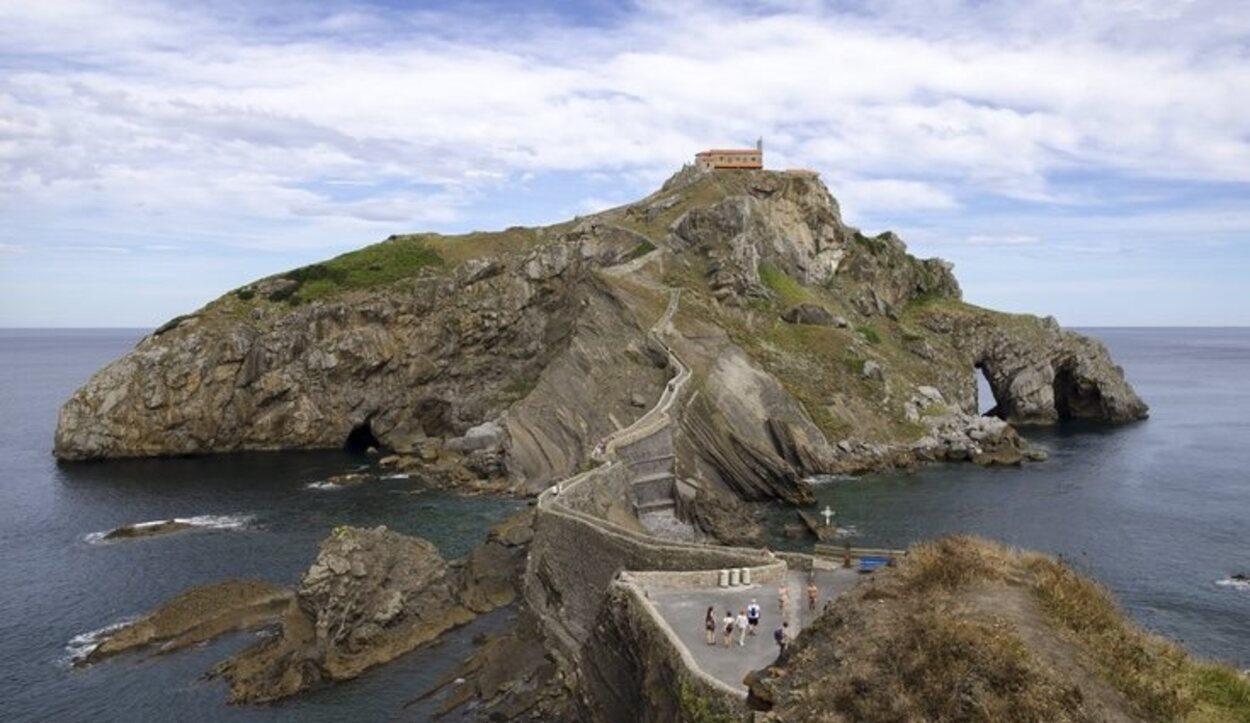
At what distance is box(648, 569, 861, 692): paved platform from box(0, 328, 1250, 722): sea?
17.7m

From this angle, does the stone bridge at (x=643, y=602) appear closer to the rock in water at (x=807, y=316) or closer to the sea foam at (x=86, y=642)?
the sea foam at (x=86, y=642)

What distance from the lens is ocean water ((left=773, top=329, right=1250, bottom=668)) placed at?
51344mm

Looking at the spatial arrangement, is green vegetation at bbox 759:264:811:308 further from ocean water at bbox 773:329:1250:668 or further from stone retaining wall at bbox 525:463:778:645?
stone retaining wall at bbox 525:463:778:645

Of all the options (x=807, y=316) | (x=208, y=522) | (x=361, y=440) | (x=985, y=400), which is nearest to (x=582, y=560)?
(x=208, y=522)

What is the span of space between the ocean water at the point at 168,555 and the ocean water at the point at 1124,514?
1216 inches

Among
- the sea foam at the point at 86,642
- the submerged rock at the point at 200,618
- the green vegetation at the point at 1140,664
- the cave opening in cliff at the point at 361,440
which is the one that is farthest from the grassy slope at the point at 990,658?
the cave opening in cliff at the point at 361,440

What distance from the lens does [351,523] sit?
70500 mm

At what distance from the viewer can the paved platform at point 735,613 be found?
75.7ft

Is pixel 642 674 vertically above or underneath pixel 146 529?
above

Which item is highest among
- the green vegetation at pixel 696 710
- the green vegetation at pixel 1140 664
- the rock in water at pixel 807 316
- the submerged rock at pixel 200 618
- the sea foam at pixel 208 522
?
the rock in water at pixel 807 316

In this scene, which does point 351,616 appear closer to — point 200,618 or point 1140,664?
point 200,618

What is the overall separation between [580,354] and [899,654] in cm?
7071

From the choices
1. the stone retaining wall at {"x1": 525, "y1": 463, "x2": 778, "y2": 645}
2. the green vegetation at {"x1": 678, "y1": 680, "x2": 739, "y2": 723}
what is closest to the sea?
the stone retaining wall at {"x1": 525, "y1": 463, "x2": 778, "y2": 645}

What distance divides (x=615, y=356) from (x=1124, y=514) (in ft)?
146
